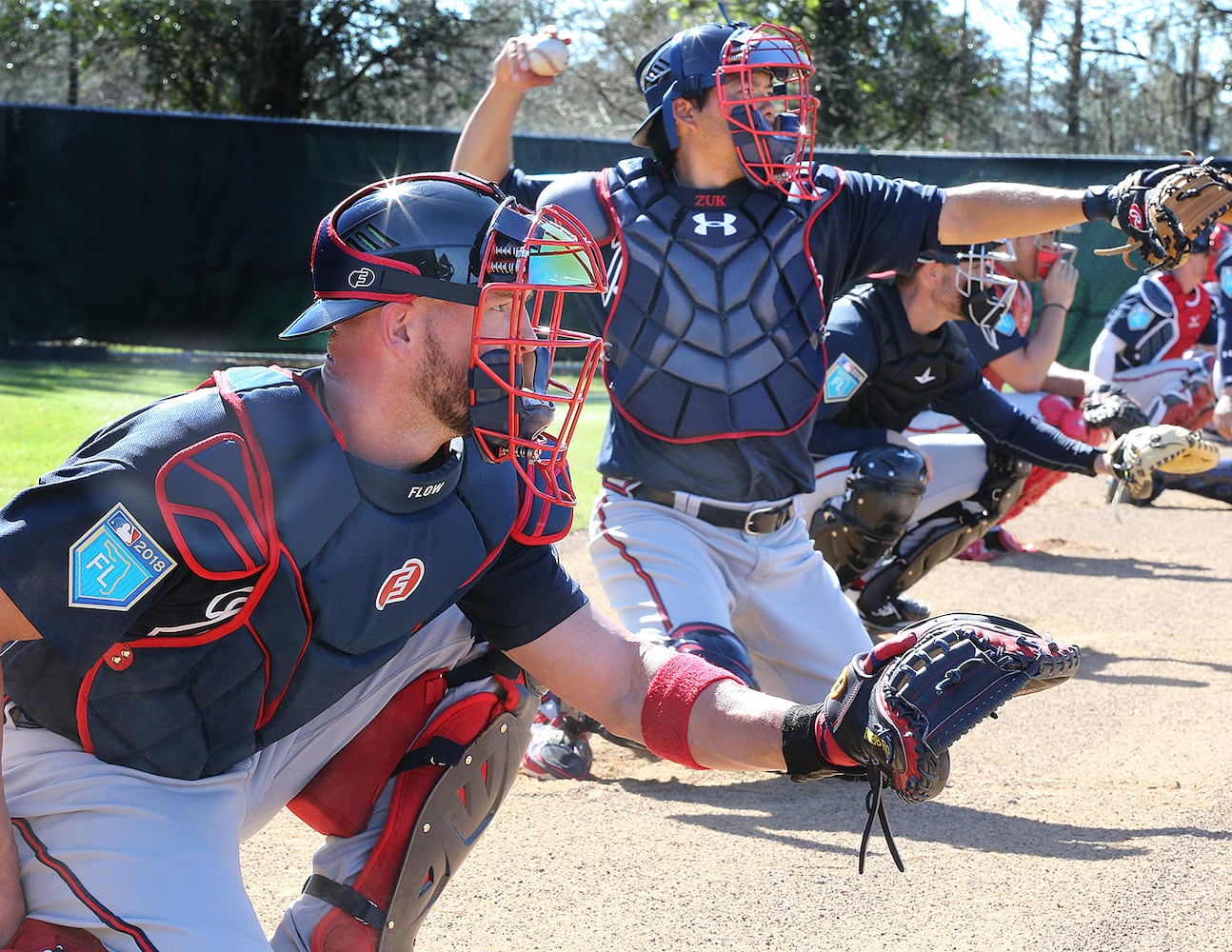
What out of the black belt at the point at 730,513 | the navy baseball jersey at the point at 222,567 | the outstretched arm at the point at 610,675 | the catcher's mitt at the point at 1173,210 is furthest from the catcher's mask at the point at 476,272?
the catcher's mitt at the point at 1173,210

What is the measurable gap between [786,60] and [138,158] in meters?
9.61

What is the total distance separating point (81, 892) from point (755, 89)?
2.62 m

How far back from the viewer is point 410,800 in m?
2.52

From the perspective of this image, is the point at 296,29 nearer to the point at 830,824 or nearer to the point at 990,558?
the point at 990,558

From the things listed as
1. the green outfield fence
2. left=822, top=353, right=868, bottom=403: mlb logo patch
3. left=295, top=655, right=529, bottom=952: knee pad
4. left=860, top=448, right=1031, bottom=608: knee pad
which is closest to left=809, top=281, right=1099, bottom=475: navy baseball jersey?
left=822, top=353, right=868, bottom=403: mlb logo patch

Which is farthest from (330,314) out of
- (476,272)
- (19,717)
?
(19,717)

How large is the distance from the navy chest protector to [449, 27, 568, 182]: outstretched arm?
74.8 inches

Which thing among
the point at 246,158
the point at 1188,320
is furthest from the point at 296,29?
the point at 1188,320

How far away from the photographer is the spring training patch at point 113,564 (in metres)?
1.86

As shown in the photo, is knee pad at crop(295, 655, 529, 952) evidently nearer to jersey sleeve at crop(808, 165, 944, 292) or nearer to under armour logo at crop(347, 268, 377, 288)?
under armour logo at crop(347, 268, 377, 288)

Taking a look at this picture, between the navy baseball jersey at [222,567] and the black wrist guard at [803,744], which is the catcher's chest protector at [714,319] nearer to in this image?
the navy baseball jersey at [222,567]

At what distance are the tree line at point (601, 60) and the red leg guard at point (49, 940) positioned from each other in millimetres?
13565

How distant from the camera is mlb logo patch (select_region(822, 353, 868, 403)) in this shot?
474cm

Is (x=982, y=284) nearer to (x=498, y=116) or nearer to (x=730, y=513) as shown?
(x=730, y=513)
